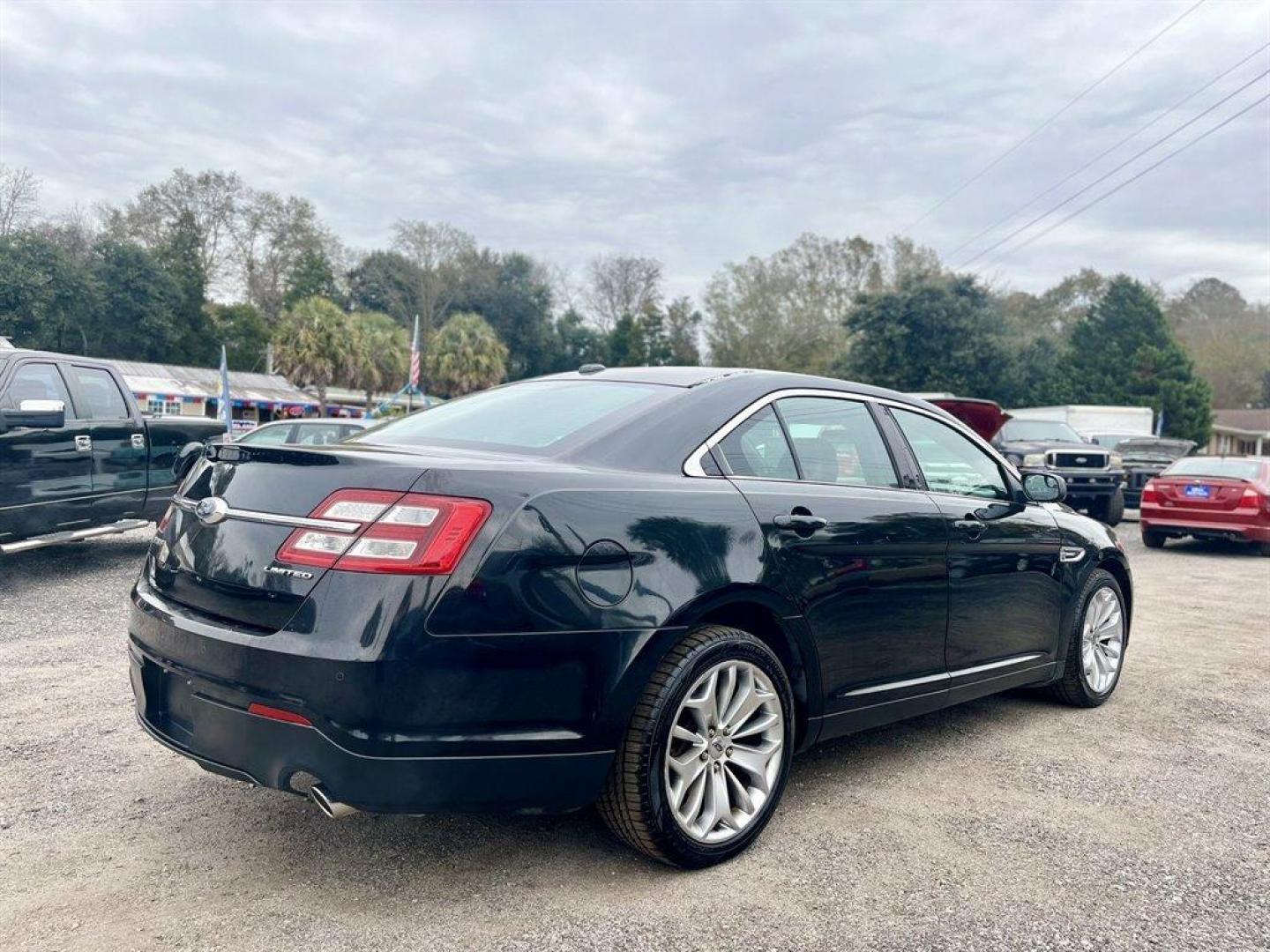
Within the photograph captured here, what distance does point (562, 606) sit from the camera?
8.86 ft

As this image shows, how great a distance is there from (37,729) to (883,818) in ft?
11.5

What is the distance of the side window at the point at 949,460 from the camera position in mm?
4234

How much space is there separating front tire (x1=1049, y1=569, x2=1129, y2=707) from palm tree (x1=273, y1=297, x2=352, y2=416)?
42.3 metres

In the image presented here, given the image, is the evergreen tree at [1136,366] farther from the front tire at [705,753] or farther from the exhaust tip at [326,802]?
the exhaust tip at [326,802]

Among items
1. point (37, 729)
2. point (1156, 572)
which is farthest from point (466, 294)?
point (37, 729)

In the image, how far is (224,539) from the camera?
2887 millimetres

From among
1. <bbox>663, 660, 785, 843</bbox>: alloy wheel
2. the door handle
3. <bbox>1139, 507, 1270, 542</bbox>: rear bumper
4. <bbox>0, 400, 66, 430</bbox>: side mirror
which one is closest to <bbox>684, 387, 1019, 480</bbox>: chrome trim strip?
the door handle

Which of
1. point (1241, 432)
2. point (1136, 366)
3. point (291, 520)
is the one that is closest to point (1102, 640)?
point (291, 520)

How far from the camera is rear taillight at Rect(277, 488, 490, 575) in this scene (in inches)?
102

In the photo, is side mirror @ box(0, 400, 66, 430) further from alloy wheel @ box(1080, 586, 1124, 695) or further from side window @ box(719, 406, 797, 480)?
alloy wheel @ box(1080, 586, 1124, 695)

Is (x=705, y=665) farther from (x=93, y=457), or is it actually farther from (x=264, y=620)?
(x=93, y=457)

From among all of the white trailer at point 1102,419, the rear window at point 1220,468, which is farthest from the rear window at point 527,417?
the white trailer at point 1102,419

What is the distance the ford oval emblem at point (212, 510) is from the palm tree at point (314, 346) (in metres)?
43.0

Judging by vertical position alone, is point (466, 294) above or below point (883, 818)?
above
